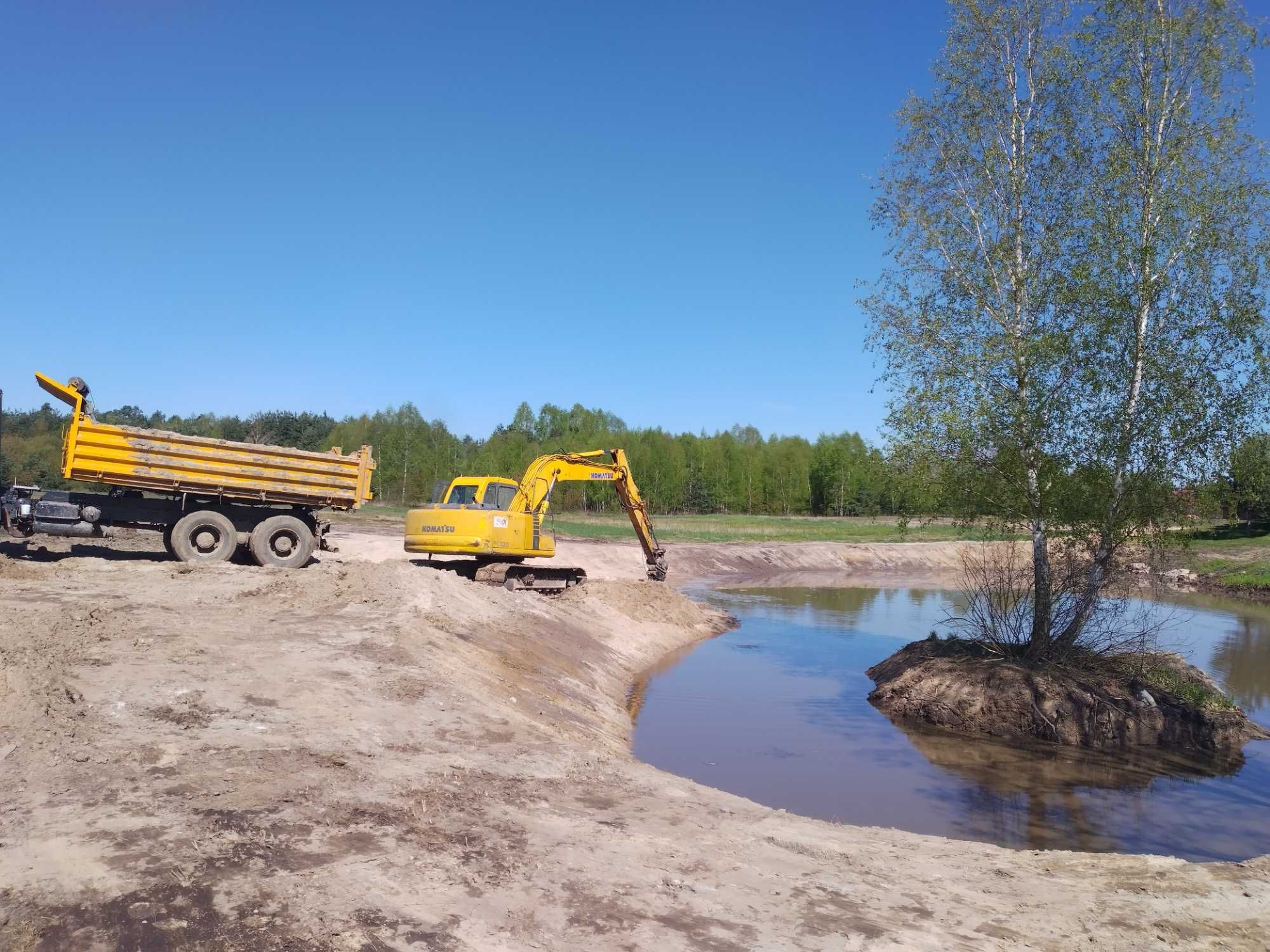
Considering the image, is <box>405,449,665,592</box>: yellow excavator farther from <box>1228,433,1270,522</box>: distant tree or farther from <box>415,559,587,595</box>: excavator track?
<box>1228,433,1270,522</box>: distant tree

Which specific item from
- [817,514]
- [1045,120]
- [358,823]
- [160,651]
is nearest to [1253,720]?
[1045,120]

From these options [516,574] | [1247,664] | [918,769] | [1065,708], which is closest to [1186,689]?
[1065,708]

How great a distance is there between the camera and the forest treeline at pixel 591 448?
68688 millimetres

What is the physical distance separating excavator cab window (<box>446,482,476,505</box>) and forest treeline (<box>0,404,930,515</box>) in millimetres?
43748

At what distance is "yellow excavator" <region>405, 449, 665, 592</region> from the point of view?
19375mm

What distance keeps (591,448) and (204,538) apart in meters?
59.5

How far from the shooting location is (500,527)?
19.5 meters

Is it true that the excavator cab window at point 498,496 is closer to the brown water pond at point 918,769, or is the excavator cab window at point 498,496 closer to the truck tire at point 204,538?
the brown water pond at point 918,769

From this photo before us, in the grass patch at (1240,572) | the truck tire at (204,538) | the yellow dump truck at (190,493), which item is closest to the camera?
the yellow dump truck at (190,493)

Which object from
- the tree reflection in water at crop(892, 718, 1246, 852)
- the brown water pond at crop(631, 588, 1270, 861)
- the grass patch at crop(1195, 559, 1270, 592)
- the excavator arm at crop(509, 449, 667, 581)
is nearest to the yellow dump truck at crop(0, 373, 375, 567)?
the excavator arm at crop(509, 449, 667, 581)

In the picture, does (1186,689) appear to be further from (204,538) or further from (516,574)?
(204,538)

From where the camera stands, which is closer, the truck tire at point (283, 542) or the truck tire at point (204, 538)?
the truck tire at point (204, 538)

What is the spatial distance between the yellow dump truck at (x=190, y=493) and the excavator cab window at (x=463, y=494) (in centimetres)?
210

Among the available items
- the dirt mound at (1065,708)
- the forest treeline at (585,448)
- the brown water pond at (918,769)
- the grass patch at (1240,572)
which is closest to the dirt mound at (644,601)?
the brown water pond at (918,769)
